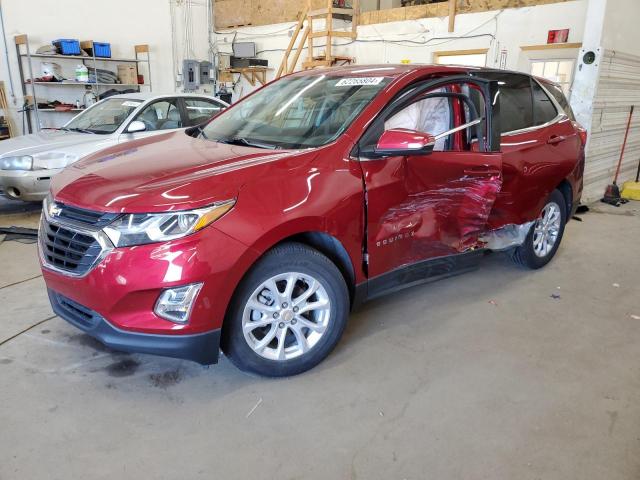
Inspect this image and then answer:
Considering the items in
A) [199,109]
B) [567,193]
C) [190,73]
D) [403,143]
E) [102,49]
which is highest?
[102,49]

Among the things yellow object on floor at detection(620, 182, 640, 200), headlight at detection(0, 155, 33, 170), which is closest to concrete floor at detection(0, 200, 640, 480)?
headlight at detection(0, 155, 33, 170)

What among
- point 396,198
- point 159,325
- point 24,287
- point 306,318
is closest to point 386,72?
point 396,198

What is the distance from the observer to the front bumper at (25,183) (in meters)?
5.00

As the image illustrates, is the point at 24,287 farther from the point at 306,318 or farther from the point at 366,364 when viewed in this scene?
the point at 366,364

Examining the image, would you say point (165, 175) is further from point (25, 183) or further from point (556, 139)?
point (25, 183)

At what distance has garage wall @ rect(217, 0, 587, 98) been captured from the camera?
743 cm

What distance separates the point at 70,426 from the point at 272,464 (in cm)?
89

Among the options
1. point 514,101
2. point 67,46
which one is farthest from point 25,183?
point 67,46

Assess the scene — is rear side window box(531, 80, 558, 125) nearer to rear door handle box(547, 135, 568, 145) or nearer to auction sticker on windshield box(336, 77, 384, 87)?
rear door handle box(547, 135, 568, 145)

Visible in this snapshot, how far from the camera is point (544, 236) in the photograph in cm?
402

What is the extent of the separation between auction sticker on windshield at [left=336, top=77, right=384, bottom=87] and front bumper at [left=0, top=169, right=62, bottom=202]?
358cm

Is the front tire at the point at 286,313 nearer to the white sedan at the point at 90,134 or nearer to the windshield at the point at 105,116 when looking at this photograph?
the white sedan at the point at 90,134

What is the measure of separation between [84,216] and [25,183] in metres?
3.53

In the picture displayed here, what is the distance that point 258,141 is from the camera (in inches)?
106
